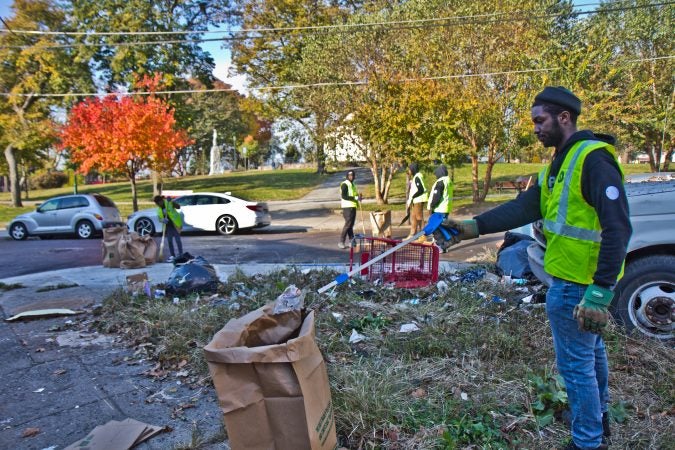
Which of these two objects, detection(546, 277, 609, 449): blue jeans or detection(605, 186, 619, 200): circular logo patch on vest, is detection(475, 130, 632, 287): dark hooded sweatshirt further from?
detection(546, 277, 609, 449): blue jeans

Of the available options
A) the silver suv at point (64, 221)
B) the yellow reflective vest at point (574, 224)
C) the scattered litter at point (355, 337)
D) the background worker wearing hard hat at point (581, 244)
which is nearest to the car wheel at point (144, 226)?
the silver suv at point (64, 221)

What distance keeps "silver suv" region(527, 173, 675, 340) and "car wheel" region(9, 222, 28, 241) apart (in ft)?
56.1

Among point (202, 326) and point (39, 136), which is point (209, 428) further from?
point (39, 136)

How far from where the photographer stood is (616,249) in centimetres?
228

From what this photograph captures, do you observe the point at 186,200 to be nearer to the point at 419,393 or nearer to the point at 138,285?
the point at 138,285

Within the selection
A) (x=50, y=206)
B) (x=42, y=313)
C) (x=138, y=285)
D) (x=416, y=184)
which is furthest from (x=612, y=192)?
(x=50, y=206)

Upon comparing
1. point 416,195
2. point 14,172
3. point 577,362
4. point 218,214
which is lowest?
point 218,214

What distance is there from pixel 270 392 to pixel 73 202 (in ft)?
55.5

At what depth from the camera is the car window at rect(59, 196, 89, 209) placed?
55.3 ft

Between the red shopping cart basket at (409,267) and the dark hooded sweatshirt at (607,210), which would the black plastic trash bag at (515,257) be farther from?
the dark hooded sweatshirt at (607,210)

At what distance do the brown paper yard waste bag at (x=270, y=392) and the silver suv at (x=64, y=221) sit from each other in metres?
15.6

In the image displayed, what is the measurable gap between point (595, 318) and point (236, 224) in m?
14.9

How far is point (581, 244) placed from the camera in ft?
8.13

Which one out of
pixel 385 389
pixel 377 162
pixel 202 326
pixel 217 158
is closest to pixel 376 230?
pixel 202 326
